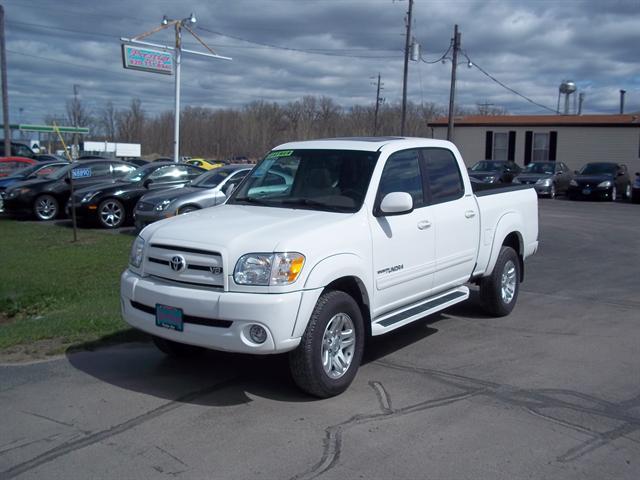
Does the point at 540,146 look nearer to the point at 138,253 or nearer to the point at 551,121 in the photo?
the point at 551,121

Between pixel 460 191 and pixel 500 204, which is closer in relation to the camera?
pixel 460 191

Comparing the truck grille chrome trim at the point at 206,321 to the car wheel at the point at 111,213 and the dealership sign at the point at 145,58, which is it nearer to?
the car wheel at the point at 111,213

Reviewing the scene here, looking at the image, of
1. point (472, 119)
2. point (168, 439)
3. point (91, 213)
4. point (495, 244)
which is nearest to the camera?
point (168, 439)

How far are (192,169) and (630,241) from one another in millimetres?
11043

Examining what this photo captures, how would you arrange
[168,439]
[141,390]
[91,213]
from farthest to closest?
[91,213], [141,390], [168,439]

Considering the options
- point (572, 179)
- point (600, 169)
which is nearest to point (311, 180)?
point (572, 179)

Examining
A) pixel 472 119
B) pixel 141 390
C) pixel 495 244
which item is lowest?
pixel 141 390

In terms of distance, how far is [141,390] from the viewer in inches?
222

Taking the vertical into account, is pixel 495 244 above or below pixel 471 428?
above

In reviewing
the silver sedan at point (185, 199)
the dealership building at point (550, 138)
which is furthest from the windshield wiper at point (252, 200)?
the dealership building at point (550, 138)

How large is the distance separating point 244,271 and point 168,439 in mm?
1282

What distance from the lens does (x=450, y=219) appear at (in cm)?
700

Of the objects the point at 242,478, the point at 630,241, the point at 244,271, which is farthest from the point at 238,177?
the point at 242,478

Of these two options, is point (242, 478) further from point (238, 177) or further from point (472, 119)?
point (472, 119)
